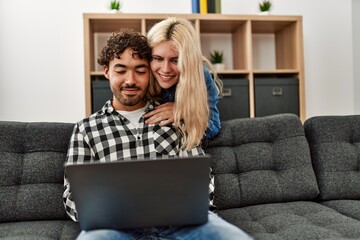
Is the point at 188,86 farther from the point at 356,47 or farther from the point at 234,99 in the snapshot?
the point at 356,47

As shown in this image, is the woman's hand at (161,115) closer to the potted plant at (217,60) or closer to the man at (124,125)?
the man at (124,125)

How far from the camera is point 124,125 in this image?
55.3 inches

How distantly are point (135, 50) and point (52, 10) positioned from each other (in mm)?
1584

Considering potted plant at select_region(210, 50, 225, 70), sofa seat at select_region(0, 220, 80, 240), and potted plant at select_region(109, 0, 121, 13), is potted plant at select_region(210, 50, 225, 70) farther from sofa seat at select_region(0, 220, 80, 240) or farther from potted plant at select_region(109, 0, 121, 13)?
sofa seat at select_region(0, 220, 80, 240)

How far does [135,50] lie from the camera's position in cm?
141

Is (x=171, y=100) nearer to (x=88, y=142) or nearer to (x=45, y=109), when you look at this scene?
(x=88, y=142)

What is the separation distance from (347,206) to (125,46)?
3.57 feet

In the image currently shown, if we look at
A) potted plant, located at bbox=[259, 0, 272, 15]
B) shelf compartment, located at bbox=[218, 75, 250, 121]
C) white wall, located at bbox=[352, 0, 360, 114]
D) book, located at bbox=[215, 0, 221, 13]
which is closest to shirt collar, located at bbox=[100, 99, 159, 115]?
shelf compartment, located at bbox=[218, 75, 250, 121]

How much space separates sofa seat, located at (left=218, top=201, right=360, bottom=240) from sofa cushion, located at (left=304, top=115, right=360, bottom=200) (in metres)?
0.14

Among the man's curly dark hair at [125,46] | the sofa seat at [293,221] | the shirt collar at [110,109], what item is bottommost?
the sofa seat at [293,221]

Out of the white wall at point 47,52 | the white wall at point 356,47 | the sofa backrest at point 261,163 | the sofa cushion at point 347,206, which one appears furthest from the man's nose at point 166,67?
the white wall at point 356,47

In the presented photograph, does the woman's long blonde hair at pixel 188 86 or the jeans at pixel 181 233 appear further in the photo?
the woman's long blonde hair at pixel 188 86

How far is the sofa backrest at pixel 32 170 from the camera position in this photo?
142 cm

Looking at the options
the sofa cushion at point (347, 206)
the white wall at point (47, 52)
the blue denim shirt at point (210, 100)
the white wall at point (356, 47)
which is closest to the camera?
the sofa cushion at point (347, 206)
